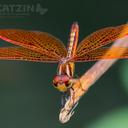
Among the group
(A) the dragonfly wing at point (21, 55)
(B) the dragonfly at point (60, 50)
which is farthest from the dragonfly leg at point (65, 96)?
(A) the dragonfly wing at point (21, 55)

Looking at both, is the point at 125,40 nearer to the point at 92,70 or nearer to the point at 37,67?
the point at 92,70

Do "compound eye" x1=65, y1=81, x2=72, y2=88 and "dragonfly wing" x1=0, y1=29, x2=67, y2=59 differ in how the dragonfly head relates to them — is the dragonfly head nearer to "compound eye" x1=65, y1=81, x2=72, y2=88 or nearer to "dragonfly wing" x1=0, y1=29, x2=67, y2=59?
"compound eye" x1=65, y1=81, x2=72, y2=88

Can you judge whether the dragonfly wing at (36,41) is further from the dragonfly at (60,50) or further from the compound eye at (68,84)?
the compound eye at (68,84)

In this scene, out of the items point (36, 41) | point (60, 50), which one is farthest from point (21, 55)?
point (60, 50)

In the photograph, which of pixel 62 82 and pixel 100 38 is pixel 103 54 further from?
pixel 62 82

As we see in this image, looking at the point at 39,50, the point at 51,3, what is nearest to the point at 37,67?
the point at 39,50

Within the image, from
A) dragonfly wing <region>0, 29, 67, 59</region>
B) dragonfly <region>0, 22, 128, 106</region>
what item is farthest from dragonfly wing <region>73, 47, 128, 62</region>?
dragonfly wing <region>0, 29, 67, 59</region>
